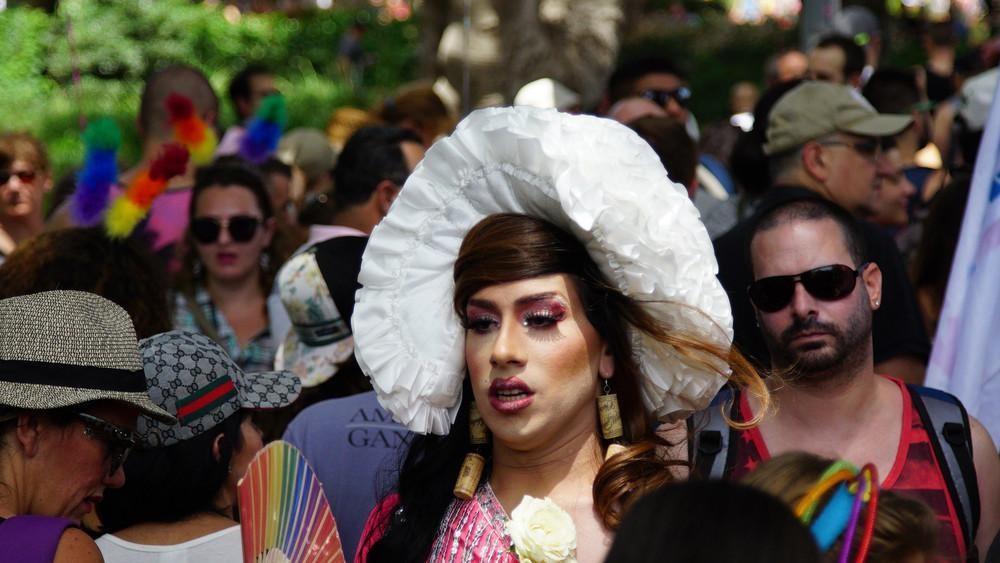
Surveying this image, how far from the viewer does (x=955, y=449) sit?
11.1ft

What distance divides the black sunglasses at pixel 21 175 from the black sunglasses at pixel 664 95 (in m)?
3.08

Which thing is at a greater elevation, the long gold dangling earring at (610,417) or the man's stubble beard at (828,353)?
the long gold dangling earring at (610,417)

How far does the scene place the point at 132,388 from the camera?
296 centimetres

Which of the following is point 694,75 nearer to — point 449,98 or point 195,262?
point 449,98

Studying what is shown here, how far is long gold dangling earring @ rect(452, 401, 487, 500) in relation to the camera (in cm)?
301

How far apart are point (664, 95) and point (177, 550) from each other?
4.60m

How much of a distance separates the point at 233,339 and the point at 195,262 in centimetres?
44

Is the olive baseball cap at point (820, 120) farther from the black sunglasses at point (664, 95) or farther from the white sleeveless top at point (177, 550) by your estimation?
the white sleeveless top at point (177, 550)

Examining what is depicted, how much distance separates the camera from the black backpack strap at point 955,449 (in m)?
3.34

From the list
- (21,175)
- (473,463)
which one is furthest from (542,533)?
(21,175)

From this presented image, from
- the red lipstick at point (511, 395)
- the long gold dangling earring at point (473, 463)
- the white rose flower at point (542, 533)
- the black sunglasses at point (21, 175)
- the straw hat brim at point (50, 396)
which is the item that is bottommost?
the white rose flower at point (542, 533)

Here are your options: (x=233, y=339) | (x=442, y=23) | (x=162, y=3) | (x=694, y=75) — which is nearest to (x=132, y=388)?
(x=233, y=339)

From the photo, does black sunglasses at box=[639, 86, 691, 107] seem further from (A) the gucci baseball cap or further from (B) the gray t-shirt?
(A) the gucci baseball cap

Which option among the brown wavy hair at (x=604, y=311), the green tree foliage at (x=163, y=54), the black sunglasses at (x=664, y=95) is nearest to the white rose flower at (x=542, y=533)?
the brown wavy hair at (x=604, y=311)
